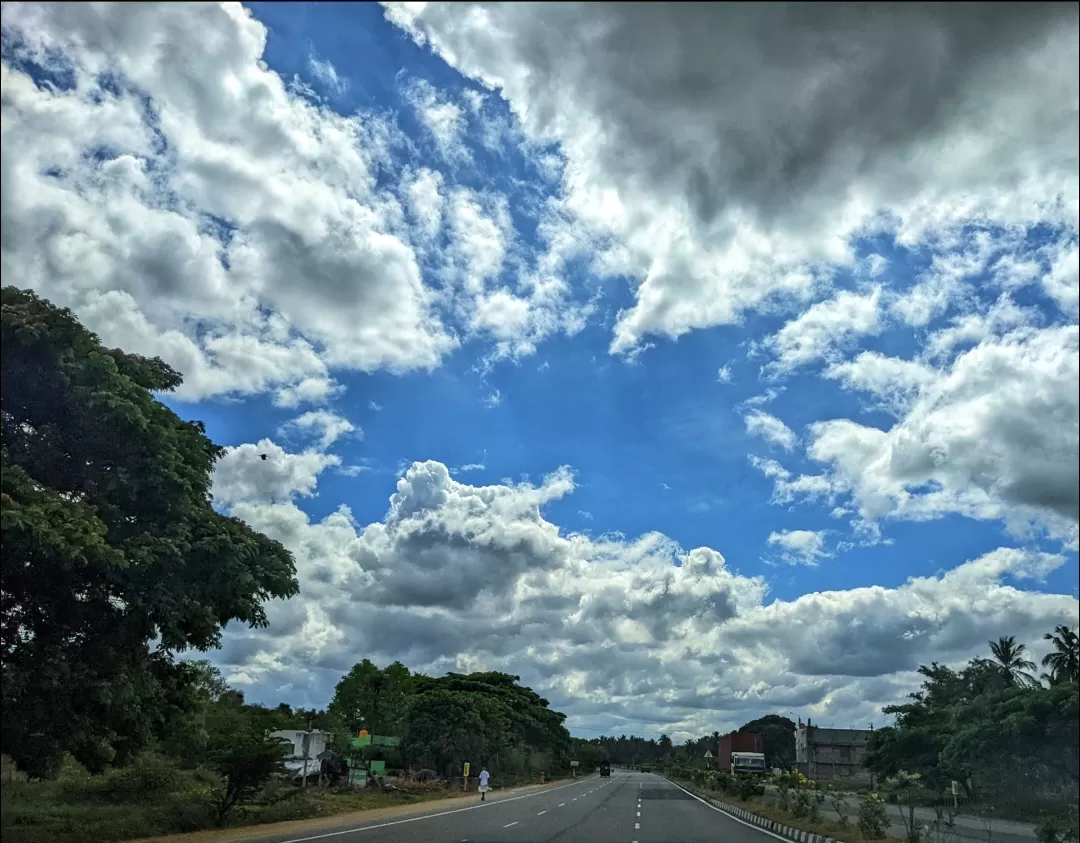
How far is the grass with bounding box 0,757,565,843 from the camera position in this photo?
18.4m

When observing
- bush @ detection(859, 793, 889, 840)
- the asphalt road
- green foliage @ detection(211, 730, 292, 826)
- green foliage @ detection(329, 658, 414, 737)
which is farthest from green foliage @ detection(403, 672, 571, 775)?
bush @ detection(859, 793, 889, 840)

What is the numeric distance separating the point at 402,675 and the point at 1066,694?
74.7 metres

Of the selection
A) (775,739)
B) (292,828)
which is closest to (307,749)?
(292,828)

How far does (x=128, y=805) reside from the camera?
25.0 metres

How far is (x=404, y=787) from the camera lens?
4625 centimetres

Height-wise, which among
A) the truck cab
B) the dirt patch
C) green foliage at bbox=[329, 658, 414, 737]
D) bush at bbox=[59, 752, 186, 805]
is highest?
green foliage at bbox=[329, 658, 414, 737]

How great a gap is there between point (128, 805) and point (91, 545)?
15869 millimetres

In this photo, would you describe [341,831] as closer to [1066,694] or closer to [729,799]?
[1066,694]

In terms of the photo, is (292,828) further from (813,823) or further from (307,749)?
(813,823)

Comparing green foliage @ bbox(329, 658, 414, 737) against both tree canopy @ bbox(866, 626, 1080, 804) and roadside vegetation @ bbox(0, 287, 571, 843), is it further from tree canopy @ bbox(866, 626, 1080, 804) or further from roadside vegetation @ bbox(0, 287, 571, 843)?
roadside vegetation @ bbox(0, 287, 571, 843)

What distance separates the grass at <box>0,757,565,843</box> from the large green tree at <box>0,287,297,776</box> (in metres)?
1.87

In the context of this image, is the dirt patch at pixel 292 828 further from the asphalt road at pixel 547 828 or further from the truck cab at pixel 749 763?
the truck cab at pixel 749 763

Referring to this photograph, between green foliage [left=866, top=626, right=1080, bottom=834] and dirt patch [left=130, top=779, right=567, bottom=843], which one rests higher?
green foliage [left=866, top=626, right=1080, bottom=834]

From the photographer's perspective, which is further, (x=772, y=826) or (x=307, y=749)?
(x=307, y=749)
